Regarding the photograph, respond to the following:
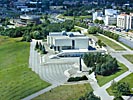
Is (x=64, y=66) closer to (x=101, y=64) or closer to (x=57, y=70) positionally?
(x=57, y=70)

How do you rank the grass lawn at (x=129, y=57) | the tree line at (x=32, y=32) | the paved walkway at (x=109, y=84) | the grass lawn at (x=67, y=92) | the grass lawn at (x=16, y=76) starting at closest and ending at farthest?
the paved walkway at (x=109, y=84)
the grass lawn at (x=67, y=92)
the grass lawn at (x=16, y=76)
the grass lawn at (x=129, y=57)
the tree line at (x=32, y=32)

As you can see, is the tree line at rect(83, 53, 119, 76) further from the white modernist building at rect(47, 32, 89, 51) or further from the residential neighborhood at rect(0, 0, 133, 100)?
the white modernist building at rect(47, 32, 89, 51)

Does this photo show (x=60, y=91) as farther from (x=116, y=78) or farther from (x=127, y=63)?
(x=127, y=63)

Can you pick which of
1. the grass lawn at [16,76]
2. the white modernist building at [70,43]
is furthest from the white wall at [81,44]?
the grass lawn at [16,76]

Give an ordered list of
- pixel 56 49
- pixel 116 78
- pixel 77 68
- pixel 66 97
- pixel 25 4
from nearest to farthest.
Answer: pixel 66 97
pixel 116 78
pixel 77 68
pixel 56 49
pixel 25 4

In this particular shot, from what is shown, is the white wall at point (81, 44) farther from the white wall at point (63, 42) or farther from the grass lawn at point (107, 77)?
the grass lawn at point (107, 77)

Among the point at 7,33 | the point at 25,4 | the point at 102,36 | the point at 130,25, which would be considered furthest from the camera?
the point at 25,4

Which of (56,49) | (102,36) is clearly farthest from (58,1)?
(56,49)
